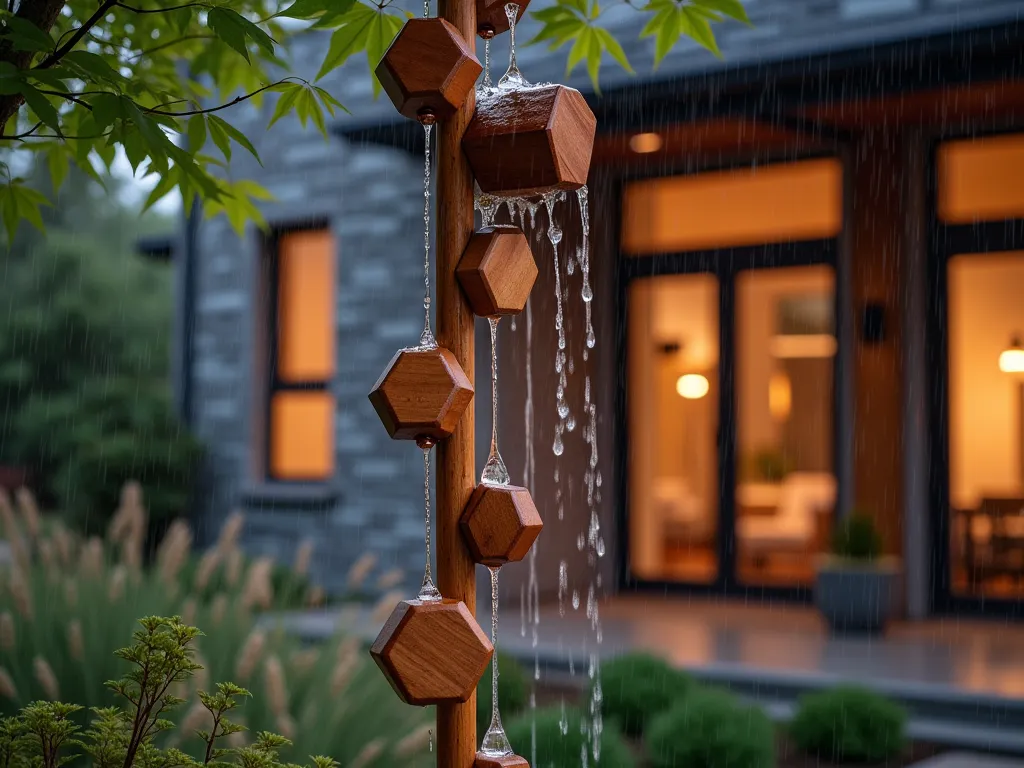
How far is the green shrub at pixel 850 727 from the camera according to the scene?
4.80 m

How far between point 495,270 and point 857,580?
256 inches

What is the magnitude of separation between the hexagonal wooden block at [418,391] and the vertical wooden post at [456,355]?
0.27ft

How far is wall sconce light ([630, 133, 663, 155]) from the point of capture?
882 centimetres

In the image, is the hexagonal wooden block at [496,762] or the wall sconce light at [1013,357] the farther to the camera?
the wall sconce light at [1013,357]

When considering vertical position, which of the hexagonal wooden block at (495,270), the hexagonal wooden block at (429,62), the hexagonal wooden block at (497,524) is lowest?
the hexagonal wooden block at (497,524)

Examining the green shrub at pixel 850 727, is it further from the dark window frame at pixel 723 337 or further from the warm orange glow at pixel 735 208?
the warm orange glow at pixel 735 208

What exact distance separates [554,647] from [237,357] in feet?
14.6

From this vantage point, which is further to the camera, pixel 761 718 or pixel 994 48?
pixel 994 48

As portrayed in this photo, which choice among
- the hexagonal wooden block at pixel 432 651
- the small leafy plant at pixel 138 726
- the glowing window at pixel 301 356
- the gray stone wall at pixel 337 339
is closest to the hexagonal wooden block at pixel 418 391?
the hexagonal wooden block at pixel 432 651

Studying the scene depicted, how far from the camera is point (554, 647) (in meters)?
7.12

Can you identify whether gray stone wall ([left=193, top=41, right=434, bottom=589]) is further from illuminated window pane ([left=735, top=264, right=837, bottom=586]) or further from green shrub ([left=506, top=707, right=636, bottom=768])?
green shrub ([left=506, top=707, right=636, bottom=768])

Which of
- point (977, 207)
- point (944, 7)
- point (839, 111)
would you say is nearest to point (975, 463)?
point (977, 207)

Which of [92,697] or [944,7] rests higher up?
[944,7]

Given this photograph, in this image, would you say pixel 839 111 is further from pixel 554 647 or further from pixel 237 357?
pixel 237 357
